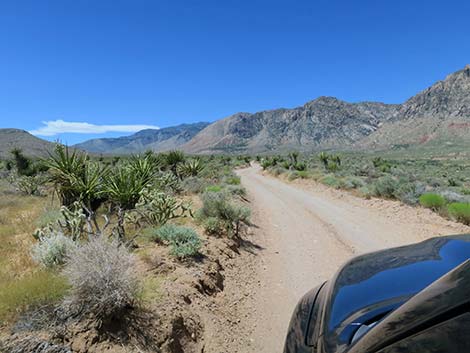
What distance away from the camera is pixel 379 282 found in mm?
2277

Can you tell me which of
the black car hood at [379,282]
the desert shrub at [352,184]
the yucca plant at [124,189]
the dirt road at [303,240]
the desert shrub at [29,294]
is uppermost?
the yucca plant at [124,189]

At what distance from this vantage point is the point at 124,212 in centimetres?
703

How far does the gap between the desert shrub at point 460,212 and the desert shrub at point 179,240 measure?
832 cm

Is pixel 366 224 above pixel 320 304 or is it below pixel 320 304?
below

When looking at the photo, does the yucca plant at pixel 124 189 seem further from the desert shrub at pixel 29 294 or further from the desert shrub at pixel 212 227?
the desert shrub at pixel 29 294

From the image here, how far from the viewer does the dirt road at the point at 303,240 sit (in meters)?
4.93

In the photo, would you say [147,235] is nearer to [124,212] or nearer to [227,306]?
[124,212]

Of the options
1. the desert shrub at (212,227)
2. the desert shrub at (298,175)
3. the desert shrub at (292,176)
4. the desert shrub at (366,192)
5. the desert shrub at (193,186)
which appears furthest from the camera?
the desert shrub at (292,176)

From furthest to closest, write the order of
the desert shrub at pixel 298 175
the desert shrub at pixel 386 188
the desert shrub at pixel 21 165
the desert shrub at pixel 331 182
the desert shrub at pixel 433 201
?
the desert shrub at pixel 21 165 < the desert shrub at pixel 298 175 < the desert shrub at pixel 331 182 < the desert shrub at pixel 386 188 < the desert shrub at pixel 433 201

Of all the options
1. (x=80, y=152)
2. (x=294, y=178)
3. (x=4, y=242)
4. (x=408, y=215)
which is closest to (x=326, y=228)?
(x=408, y=215)

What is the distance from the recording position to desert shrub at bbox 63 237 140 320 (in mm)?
3396

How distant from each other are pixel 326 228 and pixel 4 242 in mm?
8573

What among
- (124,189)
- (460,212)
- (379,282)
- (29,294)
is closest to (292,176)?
(460,212)

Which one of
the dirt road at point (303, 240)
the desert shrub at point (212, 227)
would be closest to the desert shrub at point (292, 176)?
the dirt road at point (303, 240)
